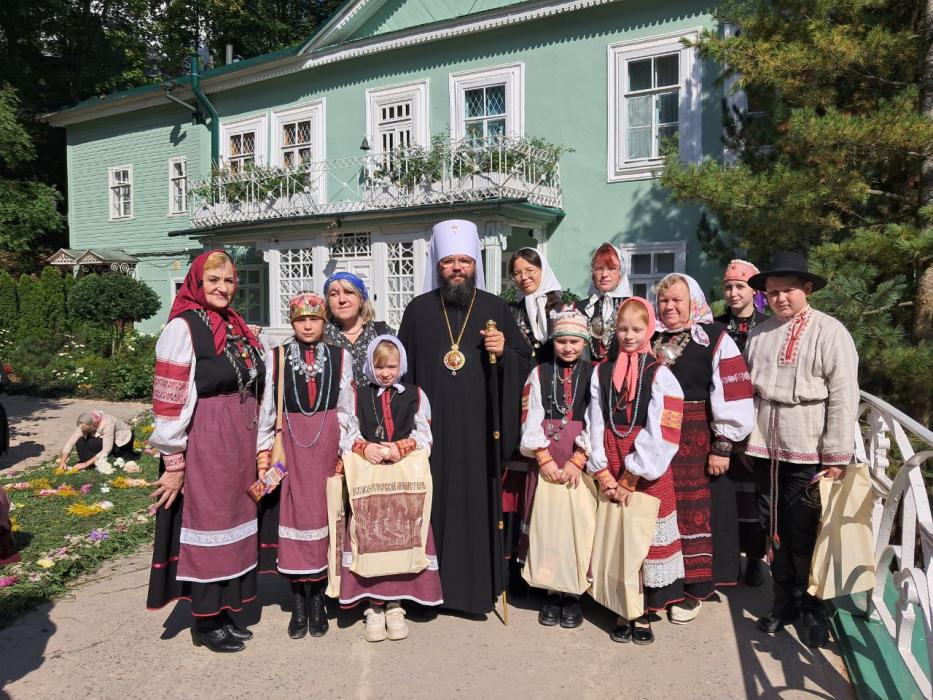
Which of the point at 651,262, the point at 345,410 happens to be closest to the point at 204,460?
the point at 345,410

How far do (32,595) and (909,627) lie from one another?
4726 mm

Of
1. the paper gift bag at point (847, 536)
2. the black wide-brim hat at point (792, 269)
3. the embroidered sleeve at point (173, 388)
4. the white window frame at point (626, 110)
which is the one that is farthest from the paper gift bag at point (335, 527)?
the white window frame at point (626, 110)

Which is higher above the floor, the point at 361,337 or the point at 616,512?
the point at 361,337

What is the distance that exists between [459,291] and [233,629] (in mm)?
2211

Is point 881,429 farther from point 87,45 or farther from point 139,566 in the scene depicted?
point 87,45

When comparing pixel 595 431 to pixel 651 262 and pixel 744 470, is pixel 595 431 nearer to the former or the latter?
pixel 744 470

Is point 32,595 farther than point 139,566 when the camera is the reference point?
No

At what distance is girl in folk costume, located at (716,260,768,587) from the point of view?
395 centimetres

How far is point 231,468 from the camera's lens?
3.55 metres

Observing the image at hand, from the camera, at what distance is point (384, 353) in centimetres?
372

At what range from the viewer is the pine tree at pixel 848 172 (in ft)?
16.9

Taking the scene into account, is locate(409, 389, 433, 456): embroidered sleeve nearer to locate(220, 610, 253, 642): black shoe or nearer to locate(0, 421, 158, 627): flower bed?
locate(220, 610, 253, 642): black shoe

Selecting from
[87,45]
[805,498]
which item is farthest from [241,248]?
[805,498]

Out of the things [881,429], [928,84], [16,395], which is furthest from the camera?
[16,395]
